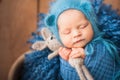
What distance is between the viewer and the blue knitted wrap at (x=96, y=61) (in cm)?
64

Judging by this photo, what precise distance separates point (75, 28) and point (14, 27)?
391 mm

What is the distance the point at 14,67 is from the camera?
78 cm

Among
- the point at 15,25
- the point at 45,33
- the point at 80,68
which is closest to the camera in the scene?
the point at 80,68

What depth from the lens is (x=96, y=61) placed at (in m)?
0.64

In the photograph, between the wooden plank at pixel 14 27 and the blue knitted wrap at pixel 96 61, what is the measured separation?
9.2 inches

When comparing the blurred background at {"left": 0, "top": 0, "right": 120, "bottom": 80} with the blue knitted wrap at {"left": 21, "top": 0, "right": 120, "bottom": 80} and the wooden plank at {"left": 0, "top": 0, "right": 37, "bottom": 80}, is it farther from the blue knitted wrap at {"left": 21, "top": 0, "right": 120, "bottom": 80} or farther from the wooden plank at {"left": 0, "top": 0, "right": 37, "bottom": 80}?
the blue knitted wrap at {"left": 21, "top": 0, "right": 120, "bottom": 80}

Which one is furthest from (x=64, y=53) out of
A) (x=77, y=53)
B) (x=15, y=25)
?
(x=15, y=25)

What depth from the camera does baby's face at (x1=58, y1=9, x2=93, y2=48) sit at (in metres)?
0.65

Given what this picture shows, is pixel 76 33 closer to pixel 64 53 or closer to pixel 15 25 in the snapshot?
pixel 64 53

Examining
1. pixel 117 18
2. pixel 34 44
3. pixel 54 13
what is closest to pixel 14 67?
pixel 34 44

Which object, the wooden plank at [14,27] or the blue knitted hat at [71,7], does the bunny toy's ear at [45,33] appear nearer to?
the blue knitted hat at [71,7]

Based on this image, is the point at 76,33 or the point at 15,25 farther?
the point at 15,25

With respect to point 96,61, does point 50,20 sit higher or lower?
higher

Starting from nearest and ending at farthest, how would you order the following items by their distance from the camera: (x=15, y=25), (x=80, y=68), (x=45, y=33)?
(x=80, y=68) < (x=45, y=33) < (x=15, y=25)
